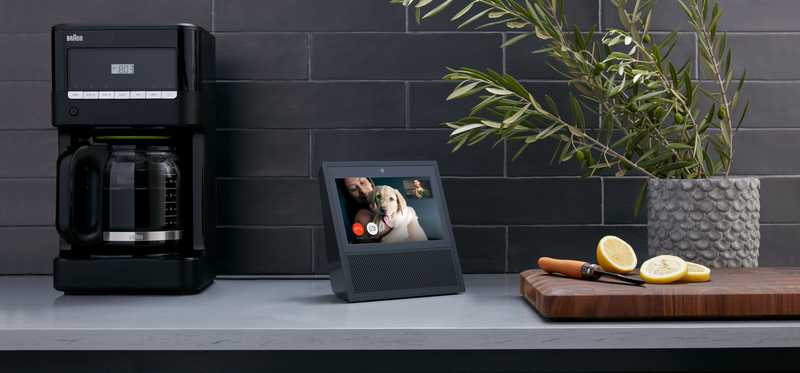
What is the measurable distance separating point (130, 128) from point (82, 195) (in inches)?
5.2

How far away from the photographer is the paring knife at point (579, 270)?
3.34 feet

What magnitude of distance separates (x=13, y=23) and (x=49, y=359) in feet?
2.13

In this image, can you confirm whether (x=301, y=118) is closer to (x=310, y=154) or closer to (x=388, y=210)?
(x=310, y=154)

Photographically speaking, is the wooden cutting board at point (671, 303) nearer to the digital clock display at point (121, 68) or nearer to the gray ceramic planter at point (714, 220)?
the gray ceramic planter at point (714, 220)

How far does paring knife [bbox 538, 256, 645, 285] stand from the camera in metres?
1.02

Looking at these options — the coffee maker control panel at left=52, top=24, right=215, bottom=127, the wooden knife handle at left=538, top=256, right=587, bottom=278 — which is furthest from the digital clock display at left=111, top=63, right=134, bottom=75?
the wooden knife handle at left=538, top=256, right=587, bottom=278

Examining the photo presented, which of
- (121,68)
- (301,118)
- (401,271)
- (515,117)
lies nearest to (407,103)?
(301,118)

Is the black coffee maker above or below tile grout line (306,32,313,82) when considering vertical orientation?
below

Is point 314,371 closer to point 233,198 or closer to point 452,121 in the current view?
point 233,198

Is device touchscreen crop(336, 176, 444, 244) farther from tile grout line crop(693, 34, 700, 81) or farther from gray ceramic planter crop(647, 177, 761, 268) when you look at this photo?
tile grout line crop(693, 34, 700, 81)

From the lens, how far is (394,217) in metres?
1.14

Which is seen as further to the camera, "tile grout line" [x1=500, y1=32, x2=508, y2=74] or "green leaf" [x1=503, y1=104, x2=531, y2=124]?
"tile grout line" [x1=500, y1=32, x2=508, y2=74]

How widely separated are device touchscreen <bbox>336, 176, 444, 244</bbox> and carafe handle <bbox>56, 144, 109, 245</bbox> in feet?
1.16

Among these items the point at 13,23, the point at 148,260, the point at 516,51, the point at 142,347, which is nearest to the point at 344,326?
the point at 142,347
